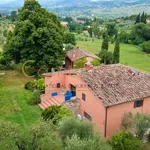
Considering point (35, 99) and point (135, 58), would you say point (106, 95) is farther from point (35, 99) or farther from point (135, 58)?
point (135, 58)

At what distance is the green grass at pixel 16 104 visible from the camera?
75.6 feet

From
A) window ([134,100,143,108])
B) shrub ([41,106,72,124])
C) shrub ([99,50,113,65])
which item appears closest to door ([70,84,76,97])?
shrub ([41,106,72,124])

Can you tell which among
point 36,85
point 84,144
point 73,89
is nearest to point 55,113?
point 73,89

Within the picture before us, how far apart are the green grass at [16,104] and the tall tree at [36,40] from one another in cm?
340

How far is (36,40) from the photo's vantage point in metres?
34.3

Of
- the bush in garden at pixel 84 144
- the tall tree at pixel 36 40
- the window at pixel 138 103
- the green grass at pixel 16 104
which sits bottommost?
the green grass at pixel 16 104

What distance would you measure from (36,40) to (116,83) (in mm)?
15703

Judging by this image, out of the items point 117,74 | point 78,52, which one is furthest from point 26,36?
point 117,74

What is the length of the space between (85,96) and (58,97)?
15.6ft

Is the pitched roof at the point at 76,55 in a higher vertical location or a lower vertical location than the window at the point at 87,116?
higher

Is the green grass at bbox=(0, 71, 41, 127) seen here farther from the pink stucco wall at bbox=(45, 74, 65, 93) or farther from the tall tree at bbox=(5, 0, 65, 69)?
the tall tree at bbox=(5, 0, 65, 69)

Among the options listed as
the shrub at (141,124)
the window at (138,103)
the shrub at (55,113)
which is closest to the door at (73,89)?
the shrub at (55,113)

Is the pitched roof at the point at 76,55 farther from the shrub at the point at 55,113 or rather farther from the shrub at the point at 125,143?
the shrub at the point at 125,143

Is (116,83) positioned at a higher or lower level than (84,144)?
higher
